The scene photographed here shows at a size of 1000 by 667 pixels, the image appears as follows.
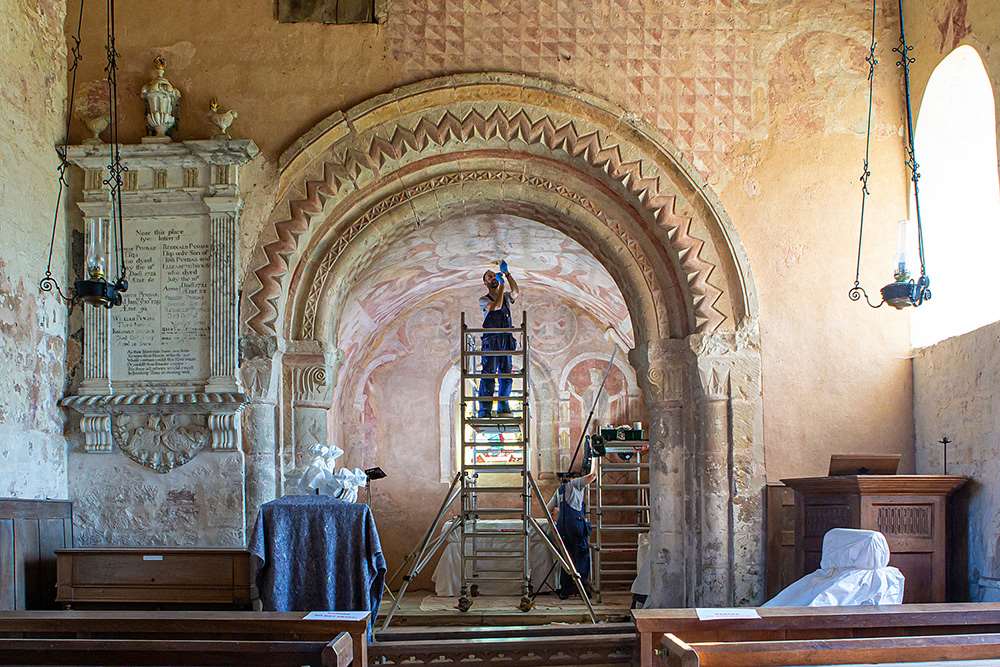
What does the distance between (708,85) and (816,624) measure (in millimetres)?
4755

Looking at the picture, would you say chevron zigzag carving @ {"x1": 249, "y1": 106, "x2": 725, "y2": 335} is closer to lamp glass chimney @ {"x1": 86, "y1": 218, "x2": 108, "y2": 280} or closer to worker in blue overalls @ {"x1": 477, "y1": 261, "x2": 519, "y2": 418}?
lamp glass chimney @ {"x1": 86, "y1": 218, "x2": 108, "y2": 280}

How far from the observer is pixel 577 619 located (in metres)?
9.07

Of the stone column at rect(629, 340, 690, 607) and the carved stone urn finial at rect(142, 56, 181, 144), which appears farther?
the stone column at rect(629, 340, 690, 607)

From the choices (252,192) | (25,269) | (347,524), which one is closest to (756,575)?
(347,524)

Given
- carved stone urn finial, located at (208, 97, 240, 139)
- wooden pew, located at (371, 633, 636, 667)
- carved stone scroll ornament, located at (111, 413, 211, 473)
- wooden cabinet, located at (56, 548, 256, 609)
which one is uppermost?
carved stone urn finial, located at (208, 97, 240, 139)

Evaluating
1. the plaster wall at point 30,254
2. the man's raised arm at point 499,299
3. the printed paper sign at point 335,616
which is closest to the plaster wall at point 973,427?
the printed paper sign at point 335,616

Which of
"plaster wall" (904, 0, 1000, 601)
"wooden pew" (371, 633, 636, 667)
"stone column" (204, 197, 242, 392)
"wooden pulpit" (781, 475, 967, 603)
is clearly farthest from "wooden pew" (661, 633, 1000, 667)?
"stone column" (204, 197, 242, 392)

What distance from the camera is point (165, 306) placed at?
7.76 meters

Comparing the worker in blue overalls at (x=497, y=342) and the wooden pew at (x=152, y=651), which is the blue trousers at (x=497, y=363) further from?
the wooden pew at (x=152, y=651)

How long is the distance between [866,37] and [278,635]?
20.5ft

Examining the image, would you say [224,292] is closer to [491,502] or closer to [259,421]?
[259,421]

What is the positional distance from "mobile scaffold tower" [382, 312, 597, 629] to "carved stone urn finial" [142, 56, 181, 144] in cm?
304

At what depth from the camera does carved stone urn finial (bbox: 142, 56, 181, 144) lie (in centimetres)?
778

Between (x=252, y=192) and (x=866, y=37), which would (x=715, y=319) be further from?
(x=252, y=192)
